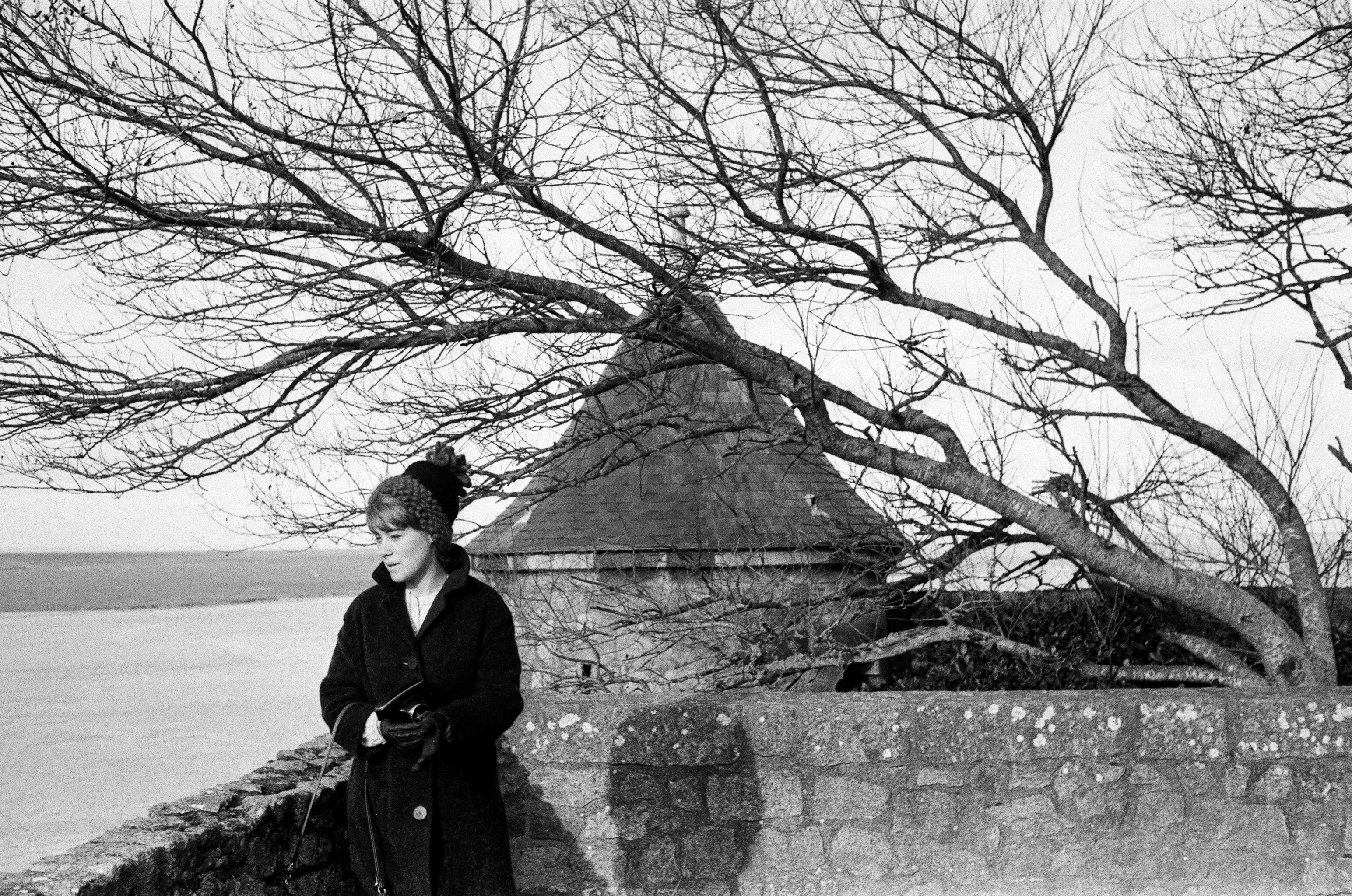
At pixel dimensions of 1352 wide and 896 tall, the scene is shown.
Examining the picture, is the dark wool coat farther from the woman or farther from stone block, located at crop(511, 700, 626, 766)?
stone block, located at crop(511, 700, 626, 766)

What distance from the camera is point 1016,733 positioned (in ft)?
14.3

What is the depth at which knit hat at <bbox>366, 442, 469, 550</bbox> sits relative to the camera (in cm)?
315

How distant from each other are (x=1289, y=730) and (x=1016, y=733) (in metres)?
0.96

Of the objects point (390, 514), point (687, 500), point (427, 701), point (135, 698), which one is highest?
point (687, 500)

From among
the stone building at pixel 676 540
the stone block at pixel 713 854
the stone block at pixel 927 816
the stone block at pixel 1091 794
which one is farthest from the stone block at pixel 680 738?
the stone building at pixel 676 540

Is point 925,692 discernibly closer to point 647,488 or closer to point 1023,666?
point 1023,666

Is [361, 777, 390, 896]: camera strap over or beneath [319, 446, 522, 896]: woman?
beneath

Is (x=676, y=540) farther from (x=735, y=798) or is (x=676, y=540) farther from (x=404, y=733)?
(x=404, y=733)

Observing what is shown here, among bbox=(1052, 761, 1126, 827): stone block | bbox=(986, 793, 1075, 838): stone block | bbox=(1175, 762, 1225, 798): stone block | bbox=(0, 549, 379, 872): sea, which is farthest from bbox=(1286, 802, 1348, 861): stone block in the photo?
bbox=(0, 549, 379, 872): sea

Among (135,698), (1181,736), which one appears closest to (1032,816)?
(1181,736)

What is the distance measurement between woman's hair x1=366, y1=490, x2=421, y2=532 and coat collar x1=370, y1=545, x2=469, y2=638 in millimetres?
110

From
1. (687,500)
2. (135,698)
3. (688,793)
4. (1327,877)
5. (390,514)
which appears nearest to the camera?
(390,514)

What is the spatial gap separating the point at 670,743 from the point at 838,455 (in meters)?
2.98

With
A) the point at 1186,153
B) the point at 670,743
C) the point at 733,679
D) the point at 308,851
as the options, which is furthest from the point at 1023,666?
the point at 308,851
